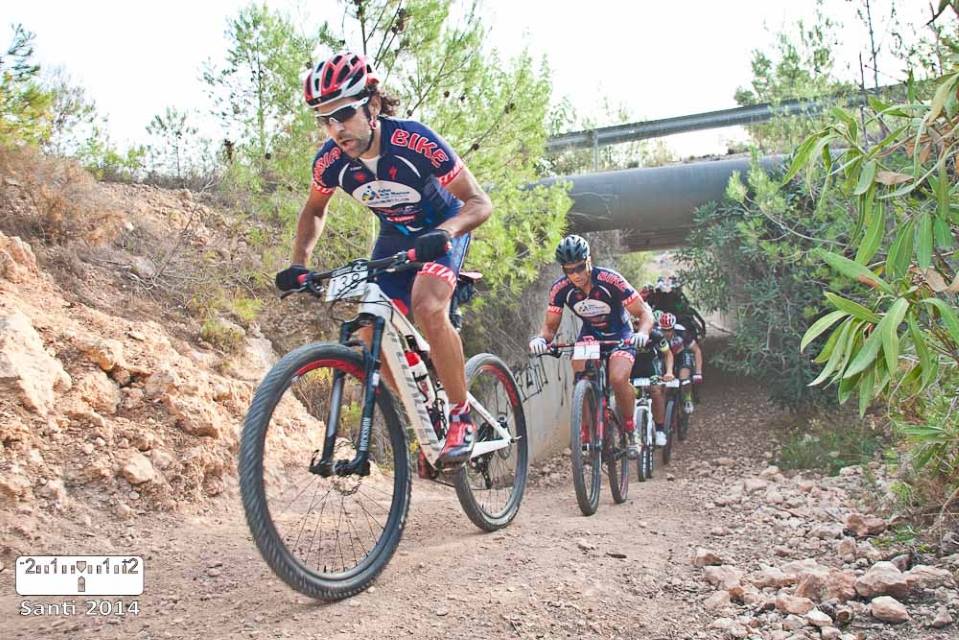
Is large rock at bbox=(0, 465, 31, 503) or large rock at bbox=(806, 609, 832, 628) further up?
large rock at bbox=(0, 465, 31, 503)

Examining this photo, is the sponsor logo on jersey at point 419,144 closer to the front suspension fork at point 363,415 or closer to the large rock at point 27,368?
the front suspension fork at point 363,415

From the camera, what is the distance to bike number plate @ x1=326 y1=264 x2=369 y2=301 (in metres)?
3.49

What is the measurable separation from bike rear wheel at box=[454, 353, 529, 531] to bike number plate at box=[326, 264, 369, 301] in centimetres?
101

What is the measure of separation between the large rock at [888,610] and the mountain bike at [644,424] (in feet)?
16.7

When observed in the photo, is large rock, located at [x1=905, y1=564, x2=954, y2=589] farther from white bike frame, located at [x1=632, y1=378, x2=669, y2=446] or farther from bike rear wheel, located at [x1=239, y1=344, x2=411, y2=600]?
white bike frame, located at [x1=632, y1=378, x2=669, y2=446]

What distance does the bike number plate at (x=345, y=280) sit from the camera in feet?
11.5

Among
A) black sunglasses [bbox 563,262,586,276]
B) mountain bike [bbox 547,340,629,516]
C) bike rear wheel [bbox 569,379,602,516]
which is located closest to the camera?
bike rear wheel [bbox 569,379,602,516]

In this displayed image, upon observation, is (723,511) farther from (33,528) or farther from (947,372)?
(33,528)

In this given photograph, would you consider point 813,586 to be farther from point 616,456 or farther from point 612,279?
point 612,279

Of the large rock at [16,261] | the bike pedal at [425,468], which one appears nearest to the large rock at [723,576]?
the bike pedal at [425,468]

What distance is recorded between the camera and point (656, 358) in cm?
957

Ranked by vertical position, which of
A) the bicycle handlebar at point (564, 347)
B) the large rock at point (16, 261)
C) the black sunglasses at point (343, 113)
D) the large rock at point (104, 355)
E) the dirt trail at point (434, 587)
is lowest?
the dirt trail at point (434, 587)

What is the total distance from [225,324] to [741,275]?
7.46 m

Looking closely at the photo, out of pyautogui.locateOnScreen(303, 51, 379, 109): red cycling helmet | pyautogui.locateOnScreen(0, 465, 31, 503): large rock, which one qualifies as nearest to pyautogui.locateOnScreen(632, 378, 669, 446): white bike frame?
pyautogui.locateOnScreen(303, 51, 379, 109): red cycling helmet
